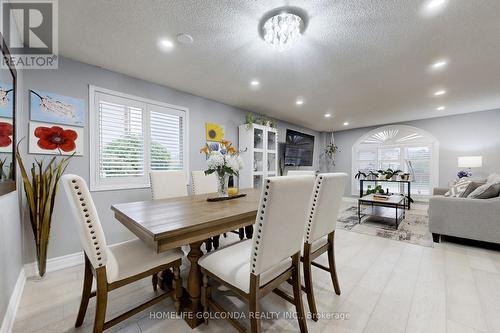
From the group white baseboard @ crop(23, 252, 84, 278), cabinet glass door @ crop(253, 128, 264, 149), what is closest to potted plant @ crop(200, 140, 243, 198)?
white baseboard @ crop(23, 252, 84, 278)

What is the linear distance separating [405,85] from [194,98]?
3286mm

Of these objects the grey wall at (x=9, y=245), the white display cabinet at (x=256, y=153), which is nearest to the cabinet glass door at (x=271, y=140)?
the white display cabinet at (x=256, y=153)

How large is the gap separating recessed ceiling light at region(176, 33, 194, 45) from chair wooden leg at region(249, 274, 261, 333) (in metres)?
2.04

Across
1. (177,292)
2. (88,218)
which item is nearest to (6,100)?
(88,218)

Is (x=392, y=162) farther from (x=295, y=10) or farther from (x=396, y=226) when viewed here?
(x=295, y=10)

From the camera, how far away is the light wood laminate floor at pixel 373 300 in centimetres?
139

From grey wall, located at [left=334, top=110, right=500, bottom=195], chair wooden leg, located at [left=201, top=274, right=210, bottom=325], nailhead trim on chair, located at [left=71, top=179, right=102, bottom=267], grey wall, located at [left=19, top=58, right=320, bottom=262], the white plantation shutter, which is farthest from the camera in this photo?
grey wall, located at [left=334, top=110, right=500, bottom=195]

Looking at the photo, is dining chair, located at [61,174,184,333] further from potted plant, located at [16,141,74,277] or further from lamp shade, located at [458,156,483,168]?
lamp shade, located at [458,156,483,168]

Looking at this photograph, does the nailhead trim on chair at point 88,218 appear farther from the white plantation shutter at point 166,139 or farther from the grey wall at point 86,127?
the white plantation shutter at point 166,139

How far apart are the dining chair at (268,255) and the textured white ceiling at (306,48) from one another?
140cm

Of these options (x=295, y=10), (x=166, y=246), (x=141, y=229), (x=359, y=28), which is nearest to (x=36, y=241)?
(x=141, y=229)

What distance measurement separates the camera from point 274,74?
265 centimetres

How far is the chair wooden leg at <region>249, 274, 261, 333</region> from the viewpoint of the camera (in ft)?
3.46

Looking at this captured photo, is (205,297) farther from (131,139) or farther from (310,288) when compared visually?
(131,139)
